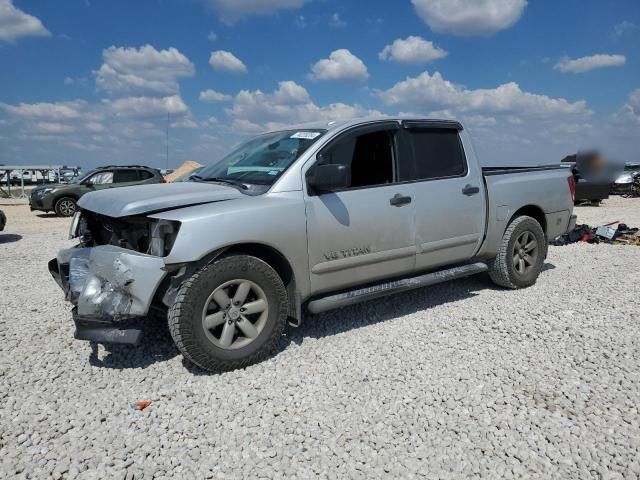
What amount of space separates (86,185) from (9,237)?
4.98 meters

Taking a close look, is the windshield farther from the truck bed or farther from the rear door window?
the truck bed

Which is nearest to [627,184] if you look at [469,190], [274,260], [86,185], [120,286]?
[469,190]

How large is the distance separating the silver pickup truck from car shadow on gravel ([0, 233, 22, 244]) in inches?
289

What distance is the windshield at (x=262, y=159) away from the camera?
3.95m

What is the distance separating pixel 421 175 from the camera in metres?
4.53

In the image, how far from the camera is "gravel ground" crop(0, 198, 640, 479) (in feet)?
8.13

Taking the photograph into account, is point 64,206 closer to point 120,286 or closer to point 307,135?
point 307,135

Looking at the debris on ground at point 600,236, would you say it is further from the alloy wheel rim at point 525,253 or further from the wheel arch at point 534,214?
the alloy wheel rim at point 525,253

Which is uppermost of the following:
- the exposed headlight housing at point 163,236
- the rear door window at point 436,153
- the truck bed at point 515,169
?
the rear door window at point 436,153

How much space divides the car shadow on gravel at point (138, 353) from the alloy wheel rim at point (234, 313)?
2.14ft

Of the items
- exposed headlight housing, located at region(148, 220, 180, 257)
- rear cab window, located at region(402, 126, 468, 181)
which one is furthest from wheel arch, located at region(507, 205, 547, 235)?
exposed headlight housing, located at region(148, 220, 180, 257)

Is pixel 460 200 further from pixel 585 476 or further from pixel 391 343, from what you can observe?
pixel 585 476

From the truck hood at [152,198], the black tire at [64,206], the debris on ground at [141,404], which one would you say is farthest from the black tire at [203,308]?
the black tire at [64,206]

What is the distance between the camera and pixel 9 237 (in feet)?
34.8
